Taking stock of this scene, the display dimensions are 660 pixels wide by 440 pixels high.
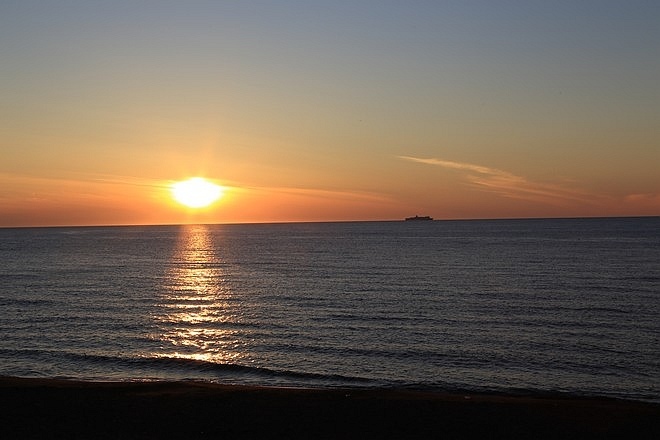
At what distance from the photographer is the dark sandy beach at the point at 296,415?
54.6ft

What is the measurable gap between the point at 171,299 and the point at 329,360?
27591 mm

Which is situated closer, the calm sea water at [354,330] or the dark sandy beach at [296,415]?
the dark sandy beach at [296,415]

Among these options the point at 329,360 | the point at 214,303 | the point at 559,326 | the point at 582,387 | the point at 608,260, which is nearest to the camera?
the point at 582,387

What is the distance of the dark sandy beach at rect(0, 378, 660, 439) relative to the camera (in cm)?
1666

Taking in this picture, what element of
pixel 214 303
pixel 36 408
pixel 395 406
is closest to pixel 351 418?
pixel 395 406

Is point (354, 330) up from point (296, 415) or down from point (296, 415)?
down

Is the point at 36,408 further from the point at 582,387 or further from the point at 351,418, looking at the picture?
the point at 582,387

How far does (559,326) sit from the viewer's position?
122ft

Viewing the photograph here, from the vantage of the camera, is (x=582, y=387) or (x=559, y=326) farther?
(x=559, y=326)

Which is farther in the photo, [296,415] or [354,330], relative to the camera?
[354,330]

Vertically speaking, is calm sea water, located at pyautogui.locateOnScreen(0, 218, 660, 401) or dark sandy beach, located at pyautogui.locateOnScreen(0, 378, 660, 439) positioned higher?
dark sandy beach, located at pyautogui.locateOnScreen(0, 378, 660, 439)

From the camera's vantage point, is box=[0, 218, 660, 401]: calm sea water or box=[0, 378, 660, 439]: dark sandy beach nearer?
box=[0, 378, 660, 439]: dark sandy beach

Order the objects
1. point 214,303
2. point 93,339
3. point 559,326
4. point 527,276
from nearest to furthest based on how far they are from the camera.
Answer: point 93,339 → point 559,326 → point 214,303 → point 527,276

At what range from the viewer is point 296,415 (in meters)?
18.2
